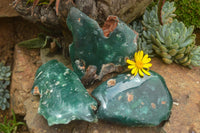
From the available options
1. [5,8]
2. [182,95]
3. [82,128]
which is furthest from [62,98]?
[5,8]

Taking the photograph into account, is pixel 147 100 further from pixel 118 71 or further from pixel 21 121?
pixel 21 121

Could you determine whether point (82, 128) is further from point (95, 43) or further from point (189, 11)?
point (189, 11)

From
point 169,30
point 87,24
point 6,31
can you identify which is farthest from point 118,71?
point 6,31

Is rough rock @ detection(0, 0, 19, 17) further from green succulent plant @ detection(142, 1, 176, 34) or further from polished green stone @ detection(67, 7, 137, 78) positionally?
green succulent plant @ detection(142, 1, 176, 34)

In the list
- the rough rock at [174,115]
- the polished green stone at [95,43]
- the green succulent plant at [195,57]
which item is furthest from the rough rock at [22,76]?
the green succulent plant at [195,57]

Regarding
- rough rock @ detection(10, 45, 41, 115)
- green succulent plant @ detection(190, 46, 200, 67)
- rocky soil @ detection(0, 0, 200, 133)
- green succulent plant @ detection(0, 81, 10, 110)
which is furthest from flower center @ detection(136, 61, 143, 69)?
green succulent plant @ detection(0, 81, 10, 110)
